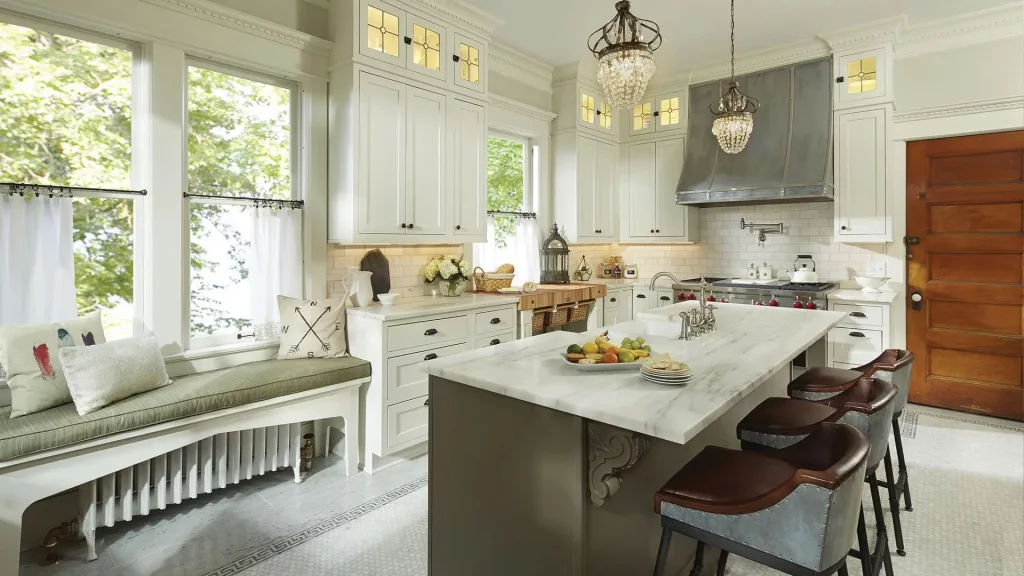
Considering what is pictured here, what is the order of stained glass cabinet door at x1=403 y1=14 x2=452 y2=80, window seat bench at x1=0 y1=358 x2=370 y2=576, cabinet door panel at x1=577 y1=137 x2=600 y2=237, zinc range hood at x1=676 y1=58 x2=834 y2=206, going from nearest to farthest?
window seat bench at x1=0 y1=358 x2=370 y2=576 < stained glass cabinet door at x1=403 y1=14 x2=452 y2=80 < zinc range hood at x1=676 y1=58 x2=834 y2=206 < cabinet door panel at x1=577 y1=137 x2=600 y2=237

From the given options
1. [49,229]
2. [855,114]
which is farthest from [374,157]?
[855,114]

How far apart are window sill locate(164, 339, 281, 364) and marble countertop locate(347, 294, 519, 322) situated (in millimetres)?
536

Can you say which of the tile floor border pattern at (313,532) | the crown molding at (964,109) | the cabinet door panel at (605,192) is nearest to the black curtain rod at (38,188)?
the tile floor border pattern at (313,532)

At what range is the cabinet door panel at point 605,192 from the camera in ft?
18.8

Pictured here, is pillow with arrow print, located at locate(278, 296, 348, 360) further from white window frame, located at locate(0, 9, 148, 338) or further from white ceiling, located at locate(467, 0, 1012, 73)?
white ceiling, located at locate(467, 0, 1012, 73)

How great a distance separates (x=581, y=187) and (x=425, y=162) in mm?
2084

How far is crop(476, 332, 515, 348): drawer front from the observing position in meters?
3.91

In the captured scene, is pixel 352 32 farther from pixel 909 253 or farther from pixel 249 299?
pixel 909 253

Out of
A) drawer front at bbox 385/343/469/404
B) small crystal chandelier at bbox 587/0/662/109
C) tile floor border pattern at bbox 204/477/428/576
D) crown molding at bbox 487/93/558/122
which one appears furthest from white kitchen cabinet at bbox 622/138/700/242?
tile floor border pattern at bbox 204/477/428/576

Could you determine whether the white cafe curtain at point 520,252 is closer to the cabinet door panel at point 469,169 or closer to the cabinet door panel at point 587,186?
the cabinet door panel at point 587,186

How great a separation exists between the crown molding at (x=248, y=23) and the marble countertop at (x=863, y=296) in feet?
14.4

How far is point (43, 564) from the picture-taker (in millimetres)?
2422

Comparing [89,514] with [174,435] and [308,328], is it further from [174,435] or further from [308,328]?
[308,328]

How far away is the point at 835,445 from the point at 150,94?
352cm
